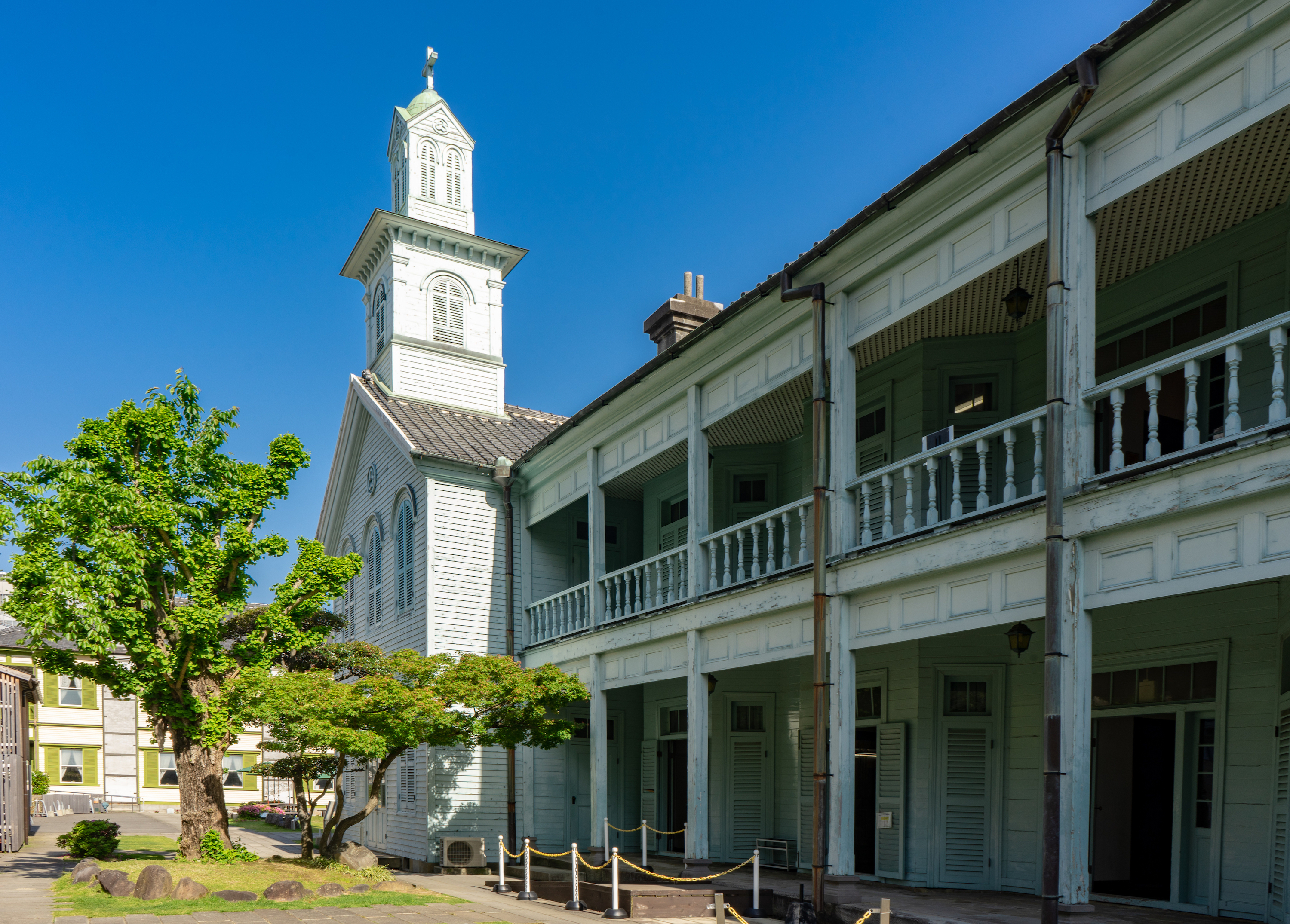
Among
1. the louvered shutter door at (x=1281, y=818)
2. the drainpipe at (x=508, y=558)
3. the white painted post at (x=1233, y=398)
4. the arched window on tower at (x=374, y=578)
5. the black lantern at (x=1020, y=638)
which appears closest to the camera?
the white painted post at (x=1233, y=398)

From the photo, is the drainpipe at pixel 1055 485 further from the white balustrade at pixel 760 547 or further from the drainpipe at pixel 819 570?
the white balustrade at pixel 760 547

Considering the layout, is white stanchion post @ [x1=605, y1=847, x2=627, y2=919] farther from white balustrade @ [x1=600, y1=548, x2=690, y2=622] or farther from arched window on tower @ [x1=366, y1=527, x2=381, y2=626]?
arched window on tower @ [x1=366, y1=527, x2=381, y2=626]

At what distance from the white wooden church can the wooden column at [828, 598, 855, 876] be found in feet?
0.11

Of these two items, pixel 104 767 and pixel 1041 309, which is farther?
pixel 104 767

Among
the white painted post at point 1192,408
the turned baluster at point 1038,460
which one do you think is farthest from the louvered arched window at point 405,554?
the white painted post at point 1192,408

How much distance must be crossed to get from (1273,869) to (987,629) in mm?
4466

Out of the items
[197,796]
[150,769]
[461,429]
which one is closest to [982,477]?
[197,796]

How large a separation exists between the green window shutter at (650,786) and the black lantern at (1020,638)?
32.2ft

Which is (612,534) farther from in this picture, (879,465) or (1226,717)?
(1226,717)

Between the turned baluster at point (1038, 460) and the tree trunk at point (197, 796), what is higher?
the turned baluster at point (1038, 460)

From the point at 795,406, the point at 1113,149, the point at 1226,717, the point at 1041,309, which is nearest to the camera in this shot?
the point at 1113,149

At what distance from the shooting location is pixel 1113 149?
9.06 meters

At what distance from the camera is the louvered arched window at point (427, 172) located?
26.6 meters

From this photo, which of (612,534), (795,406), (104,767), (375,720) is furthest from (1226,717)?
(104,767)
